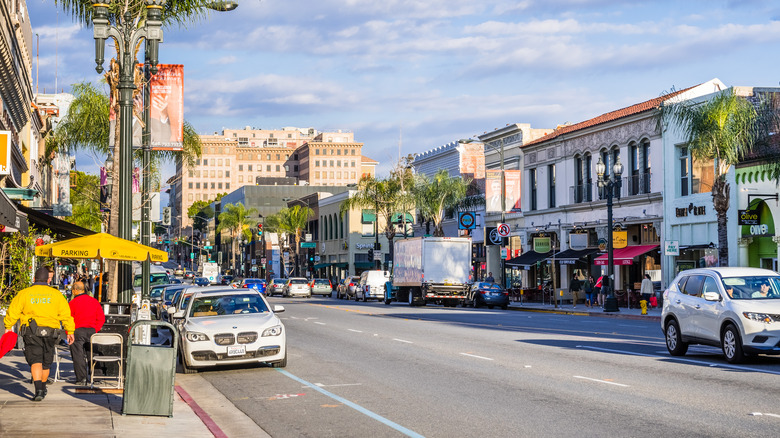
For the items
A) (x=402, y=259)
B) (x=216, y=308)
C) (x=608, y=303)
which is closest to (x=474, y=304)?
(x=402, y=259)

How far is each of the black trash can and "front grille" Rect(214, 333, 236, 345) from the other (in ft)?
18.0

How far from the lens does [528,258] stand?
55.5 meters

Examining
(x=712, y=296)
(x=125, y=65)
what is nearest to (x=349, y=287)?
(x=712, y=296)

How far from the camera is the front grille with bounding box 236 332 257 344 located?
17.3m

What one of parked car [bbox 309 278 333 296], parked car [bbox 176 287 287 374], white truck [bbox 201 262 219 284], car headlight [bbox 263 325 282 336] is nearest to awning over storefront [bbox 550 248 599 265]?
parked car [bbox 309 278 333 296]

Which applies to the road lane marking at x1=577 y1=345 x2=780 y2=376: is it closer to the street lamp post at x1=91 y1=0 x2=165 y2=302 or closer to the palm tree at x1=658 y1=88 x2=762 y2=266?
the street lamp post at x1=91 y1=0 x2=165 y2=302

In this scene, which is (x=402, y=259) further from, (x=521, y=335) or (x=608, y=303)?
(x=521, y=335)

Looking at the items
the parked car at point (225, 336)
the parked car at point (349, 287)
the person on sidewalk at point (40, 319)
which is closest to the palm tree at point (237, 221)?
the parked car at point (349, 287)

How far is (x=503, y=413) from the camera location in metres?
12.1

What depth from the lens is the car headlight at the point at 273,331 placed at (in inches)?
693

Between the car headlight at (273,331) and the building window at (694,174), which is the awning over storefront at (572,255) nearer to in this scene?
the building window at (694,174)

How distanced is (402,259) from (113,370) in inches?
1474

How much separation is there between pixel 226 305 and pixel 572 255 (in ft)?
115

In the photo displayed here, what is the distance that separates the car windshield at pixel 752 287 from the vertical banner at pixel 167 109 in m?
13.9
